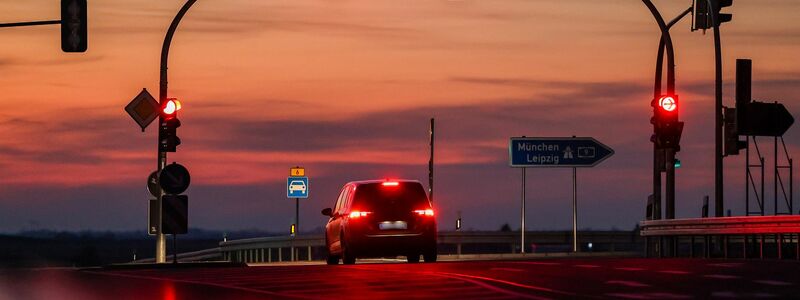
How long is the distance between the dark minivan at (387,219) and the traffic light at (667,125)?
30.3 feet

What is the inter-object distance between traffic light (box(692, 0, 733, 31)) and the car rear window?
10580 mm

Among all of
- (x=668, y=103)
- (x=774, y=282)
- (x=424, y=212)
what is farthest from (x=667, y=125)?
(x=774, y=282)

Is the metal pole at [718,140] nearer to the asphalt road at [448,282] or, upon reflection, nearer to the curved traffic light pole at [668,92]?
the curved traffic light pole at [668,92]

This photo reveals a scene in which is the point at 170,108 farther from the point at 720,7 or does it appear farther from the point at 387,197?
→ the point at 720,7

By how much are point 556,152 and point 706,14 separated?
540 inches

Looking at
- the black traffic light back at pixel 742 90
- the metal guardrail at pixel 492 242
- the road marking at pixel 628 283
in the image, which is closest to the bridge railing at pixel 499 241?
the metal guardrail at pixel 492 242

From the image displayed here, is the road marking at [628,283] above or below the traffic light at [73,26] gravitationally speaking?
below

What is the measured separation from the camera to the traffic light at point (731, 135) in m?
39.4

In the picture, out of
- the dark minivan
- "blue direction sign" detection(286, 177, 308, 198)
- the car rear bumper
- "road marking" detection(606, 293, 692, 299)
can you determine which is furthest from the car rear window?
"blue direction sign" detection(286, 177, 308, 198)

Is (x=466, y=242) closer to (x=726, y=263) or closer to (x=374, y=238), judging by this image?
(x=374, y=238)

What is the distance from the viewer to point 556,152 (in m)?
51.2

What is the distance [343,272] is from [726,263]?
6.03 meters

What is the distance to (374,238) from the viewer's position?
100ft

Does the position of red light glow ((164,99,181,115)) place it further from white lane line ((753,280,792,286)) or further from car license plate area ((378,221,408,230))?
white lane line ((753,280,792,286))
